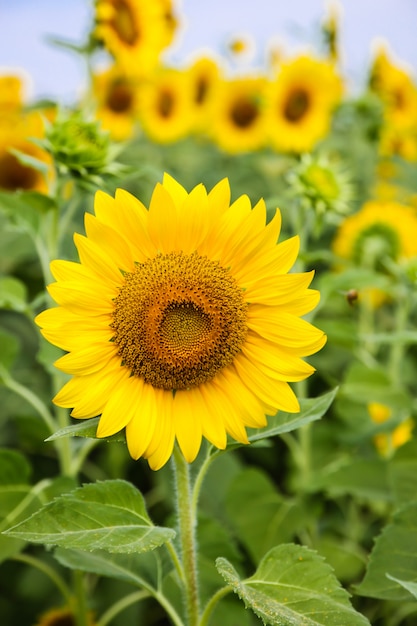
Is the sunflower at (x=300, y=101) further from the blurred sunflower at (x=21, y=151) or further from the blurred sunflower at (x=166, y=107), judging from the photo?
the blurred sunflower at (x=21, y=151)

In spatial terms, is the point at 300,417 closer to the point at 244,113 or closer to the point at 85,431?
the point at 85,431

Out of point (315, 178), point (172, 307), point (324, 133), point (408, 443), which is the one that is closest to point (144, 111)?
point (324, 133)

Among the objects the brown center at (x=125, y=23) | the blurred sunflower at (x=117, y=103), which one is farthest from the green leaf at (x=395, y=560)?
the blurred sunflower at (x=117, y=103)

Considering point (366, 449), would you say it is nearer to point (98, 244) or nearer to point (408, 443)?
point (408, 443)

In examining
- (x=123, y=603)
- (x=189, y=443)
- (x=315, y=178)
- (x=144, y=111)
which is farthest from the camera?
(x=144, y=111)

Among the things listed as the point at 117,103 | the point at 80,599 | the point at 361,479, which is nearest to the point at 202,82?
the point at 117,103

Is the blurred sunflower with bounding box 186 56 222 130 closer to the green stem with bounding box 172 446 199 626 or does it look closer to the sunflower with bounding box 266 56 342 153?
the sunflower with bounding box 266 56 342 153
